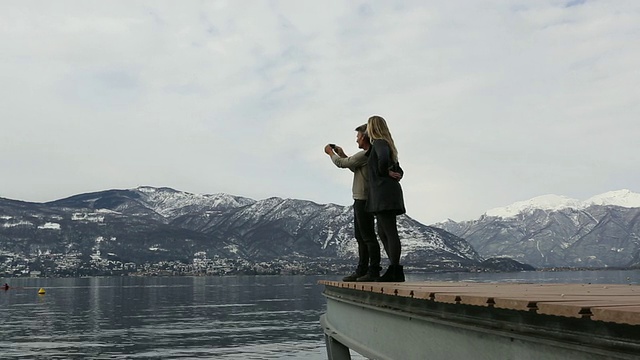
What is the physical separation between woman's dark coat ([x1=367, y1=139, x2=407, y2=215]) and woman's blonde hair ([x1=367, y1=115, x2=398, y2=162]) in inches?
14.5

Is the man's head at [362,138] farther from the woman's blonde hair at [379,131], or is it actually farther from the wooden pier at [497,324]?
the wooden pier at [497,324]

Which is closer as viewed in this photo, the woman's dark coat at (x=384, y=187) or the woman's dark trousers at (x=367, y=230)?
the woman's dark coat at (x=384, y=187)

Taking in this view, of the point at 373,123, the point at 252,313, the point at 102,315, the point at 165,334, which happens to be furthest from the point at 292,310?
the point at 373,123

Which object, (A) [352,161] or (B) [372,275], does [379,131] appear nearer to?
(A) [352,161]

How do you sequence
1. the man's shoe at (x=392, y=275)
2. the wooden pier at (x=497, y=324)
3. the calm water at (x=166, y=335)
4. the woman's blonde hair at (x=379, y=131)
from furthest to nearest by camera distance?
1. the calm water at (x=166, y=335)
2. the woman's blonde hair at (x=379, y=131)
3. the man's shoe at (x=392, y=275)
4. the wooden pier at (x=497, y=324)

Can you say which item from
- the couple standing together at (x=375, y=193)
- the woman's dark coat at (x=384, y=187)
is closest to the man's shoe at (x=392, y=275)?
the couple standing together at (x=375, y=193)

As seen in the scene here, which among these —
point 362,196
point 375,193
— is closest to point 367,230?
point 362,196

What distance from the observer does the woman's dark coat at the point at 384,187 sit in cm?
1009

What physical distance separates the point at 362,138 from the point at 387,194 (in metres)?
2.13

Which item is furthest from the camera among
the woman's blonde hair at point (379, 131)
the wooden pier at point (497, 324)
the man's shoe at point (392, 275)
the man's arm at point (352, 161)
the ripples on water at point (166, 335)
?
the ripples on water at point (166, 335)

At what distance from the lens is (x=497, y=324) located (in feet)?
15.8

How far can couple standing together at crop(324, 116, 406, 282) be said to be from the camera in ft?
33.4

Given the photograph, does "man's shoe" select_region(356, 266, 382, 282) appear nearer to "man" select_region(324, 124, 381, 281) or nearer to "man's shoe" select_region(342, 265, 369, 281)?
"man" select_region(324, 124, 381, 281)

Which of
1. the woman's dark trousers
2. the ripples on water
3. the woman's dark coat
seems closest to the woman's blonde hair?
the woman's dark coat
